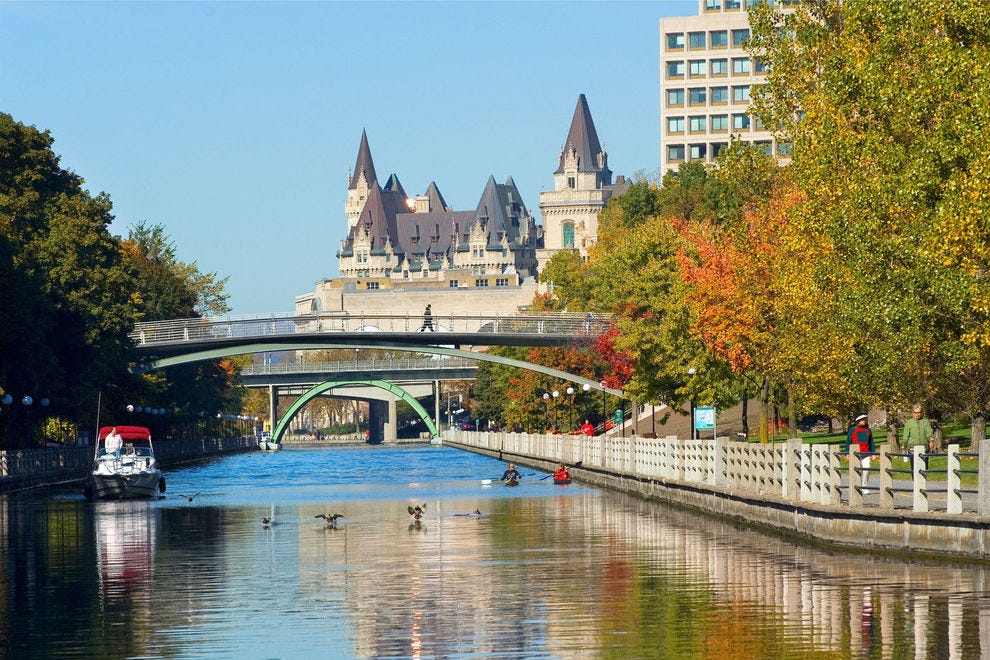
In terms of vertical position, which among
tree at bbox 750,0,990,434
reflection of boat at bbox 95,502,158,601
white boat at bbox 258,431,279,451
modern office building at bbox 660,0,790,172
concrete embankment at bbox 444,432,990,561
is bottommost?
white boat at bbox 258,431,279,451

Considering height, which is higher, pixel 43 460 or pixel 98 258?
pixel 98 258

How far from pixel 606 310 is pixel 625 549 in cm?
6287

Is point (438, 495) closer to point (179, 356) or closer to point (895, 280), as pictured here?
point (895, 280)

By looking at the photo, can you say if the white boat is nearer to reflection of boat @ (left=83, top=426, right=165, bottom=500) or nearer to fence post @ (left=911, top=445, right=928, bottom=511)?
reflection of boat @ (left=83, top=426, right=165, bottom=500)

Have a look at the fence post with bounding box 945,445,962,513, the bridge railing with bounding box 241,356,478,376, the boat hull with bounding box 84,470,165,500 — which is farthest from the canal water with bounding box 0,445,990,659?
the bridge railing with bounding box 241,356,478,376

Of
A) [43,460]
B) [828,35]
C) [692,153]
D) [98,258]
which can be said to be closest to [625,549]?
[828,35]

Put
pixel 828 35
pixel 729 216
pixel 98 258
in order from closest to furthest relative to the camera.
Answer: pixel 828 35 < pixel 729 216 < pixel 98 258

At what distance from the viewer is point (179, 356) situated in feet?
341

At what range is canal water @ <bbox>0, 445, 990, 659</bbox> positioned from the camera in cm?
1529

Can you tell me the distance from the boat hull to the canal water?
12.2 metres

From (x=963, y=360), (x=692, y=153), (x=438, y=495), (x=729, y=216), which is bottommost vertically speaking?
(x=438, y=495)

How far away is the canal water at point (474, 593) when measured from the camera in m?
15.3

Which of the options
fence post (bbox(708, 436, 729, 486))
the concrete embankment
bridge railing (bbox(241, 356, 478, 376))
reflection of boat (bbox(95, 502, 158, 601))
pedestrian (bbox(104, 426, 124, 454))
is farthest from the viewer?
bridge railing (bbox(241, 356, 478, 376))

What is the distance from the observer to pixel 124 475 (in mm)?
49219
